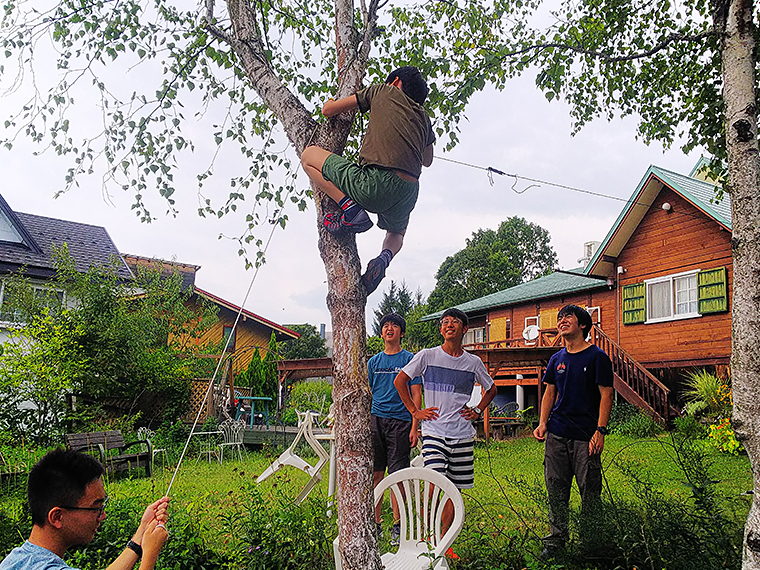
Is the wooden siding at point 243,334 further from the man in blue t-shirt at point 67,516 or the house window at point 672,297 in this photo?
the man in blue t-shirt at point 67,516

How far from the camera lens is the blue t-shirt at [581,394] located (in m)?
4.08

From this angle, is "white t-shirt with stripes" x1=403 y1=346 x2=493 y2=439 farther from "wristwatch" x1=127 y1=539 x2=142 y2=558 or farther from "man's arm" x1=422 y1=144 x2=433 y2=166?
"wristwatch" x1=127 y1=539 x2=142 y2=558

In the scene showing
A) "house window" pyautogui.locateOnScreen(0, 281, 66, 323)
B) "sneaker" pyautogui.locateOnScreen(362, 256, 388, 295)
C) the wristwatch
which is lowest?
the wristwatch

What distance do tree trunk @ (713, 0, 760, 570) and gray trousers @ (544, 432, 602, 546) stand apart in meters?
1.00

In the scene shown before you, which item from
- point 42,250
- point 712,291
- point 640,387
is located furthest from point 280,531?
point 42,250

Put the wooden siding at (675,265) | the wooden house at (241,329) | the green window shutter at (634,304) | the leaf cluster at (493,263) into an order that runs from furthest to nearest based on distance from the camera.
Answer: the leaf cluster at (493,263) < the wooden house at (241,329) < the green window shutter at (634,304) < the wooden siding at (675,265)

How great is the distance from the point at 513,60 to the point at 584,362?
3.01 m

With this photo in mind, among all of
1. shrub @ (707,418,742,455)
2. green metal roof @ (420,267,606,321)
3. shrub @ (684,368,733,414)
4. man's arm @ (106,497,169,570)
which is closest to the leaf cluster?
green metal roof @ (420,267,606,321)

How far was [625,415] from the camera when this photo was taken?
13250 millimetres

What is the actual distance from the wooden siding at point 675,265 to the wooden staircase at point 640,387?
982 mm

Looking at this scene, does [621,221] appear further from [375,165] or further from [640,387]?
[375,165]

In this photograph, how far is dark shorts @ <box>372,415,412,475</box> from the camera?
4.82 meters

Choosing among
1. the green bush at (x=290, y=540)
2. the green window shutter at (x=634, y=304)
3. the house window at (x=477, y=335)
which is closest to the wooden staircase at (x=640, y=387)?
the green window shutter at (x=634, y=304)

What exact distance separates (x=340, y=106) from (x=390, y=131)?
298 millimetres
